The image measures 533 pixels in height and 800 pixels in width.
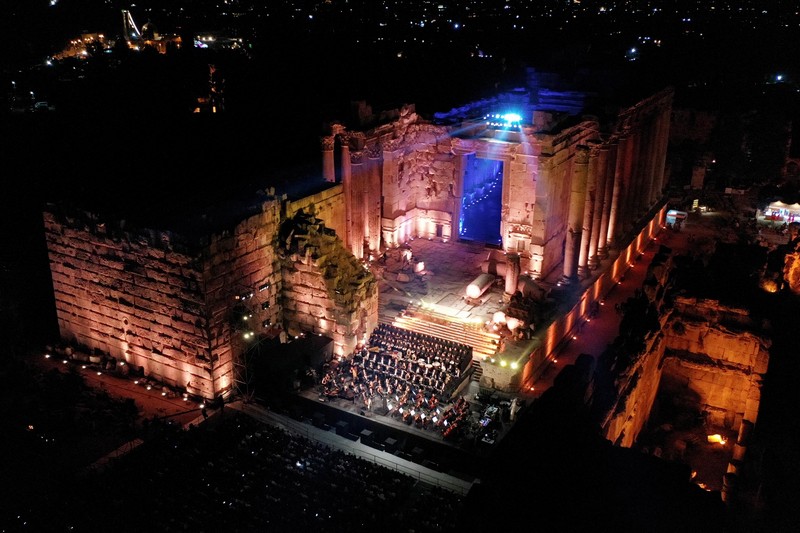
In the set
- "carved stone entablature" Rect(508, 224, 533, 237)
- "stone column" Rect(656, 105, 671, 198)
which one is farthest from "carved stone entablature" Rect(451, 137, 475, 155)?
"stone column" Rect(656, 105, 671, 198)

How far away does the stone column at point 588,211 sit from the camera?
38469 mm

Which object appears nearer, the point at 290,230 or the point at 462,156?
the point at 290,230

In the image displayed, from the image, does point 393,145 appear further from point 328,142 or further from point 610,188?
point 610,188

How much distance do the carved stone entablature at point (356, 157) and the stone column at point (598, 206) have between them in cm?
1310

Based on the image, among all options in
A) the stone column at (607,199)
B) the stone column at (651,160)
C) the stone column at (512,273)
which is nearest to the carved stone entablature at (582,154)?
the stone column at (607,199)

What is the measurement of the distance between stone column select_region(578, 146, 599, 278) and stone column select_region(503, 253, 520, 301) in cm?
537

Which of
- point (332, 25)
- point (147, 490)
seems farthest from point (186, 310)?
point (332, 25)

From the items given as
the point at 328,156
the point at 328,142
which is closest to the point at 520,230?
the point at 328,156

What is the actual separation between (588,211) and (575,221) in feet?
3.46

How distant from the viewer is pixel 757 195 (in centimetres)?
5684

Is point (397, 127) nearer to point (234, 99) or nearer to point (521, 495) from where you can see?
point (234, 99)

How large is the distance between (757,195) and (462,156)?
29.3 meters

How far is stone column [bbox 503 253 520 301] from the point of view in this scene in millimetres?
35875

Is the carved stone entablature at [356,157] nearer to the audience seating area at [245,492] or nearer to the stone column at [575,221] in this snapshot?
the stone column at [575,221]
